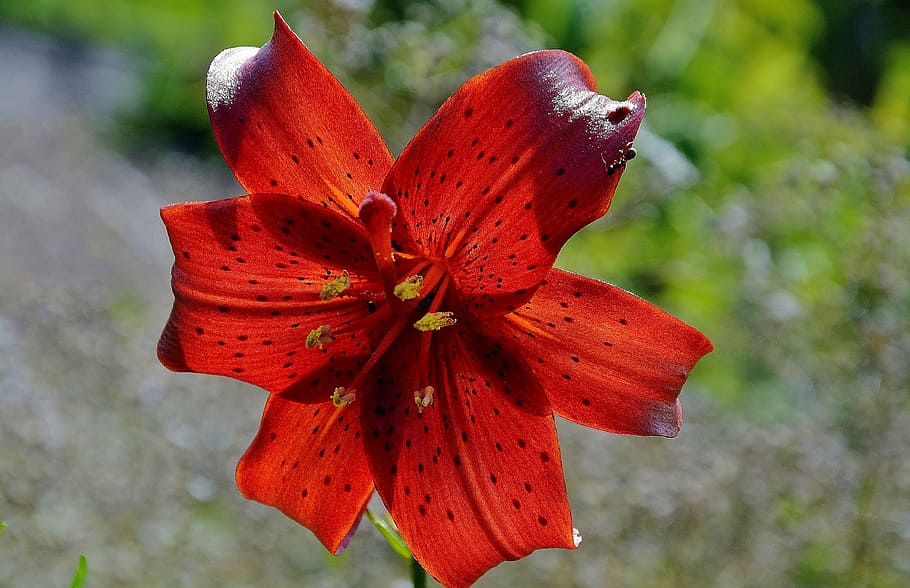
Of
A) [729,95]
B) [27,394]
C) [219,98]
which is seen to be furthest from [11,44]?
[219,98]

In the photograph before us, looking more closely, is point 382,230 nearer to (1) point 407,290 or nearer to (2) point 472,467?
(1) point 407,290

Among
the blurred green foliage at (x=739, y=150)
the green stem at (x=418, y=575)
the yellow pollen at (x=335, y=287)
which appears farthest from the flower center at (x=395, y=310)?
the blurred green foliage at (x=739, y=150)

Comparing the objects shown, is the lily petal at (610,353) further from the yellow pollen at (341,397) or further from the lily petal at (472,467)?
the yellow pollen at (341,397)

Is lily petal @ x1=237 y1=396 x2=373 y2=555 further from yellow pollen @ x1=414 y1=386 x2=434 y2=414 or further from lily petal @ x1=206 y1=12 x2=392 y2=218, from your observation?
lily petal @ x1=206 y1=12 x2=392 y2=218

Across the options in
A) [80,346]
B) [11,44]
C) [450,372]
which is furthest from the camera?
[11,44]

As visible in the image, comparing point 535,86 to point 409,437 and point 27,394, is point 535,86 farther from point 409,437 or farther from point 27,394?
point 27,394

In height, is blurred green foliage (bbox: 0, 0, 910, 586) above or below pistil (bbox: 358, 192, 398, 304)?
below

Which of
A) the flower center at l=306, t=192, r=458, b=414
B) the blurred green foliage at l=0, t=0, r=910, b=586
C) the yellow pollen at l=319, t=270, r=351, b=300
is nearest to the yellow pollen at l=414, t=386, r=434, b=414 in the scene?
the flower center at l=306, t=192, r=458, b=414

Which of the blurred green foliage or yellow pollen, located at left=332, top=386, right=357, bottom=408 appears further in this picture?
the blurred green foliage
